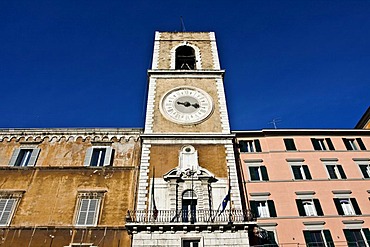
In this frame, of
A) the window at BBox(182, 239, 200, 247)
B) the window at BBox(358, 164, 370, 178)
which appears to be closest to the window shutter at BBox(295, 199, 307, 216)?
the window at BBox(358, 164, 370, 178)

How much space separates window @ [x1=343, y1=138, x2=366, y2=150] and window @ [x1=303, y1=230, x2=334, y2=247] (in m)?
8.01

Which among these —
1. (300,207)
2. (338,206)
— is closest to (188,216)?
(300,207)

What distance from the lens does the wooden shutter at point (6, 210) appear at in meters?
18.5

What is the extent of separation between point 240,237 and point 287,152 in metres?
9.35

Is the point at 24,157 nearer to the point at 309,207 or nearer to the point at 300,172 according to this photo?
the point at 300,172

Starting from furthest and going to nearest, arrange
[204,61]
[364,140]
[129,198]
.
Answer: [204,61] < [364,140] < [129,198]

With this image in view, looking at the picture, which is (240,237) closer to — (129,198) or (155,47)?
(129,198)

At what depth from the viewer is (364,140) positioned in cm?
2553

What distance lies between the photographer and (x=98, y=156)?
21953 millimetres

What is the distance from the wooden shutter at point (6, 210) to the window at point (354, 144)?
23.3m

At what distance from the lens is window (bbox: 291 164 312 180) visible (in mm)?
22703

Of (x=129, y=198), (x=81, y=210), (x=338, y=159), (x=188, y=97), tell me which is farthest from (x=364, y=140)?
(x=81, y=210)

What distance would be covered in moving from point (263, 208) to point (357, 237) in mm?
5760

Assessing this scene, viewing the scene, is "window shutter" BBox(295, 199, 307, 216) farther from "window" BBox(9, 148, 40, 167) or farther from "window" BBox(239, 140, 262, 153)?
"window" BBox(9, 148, 40, 167)
